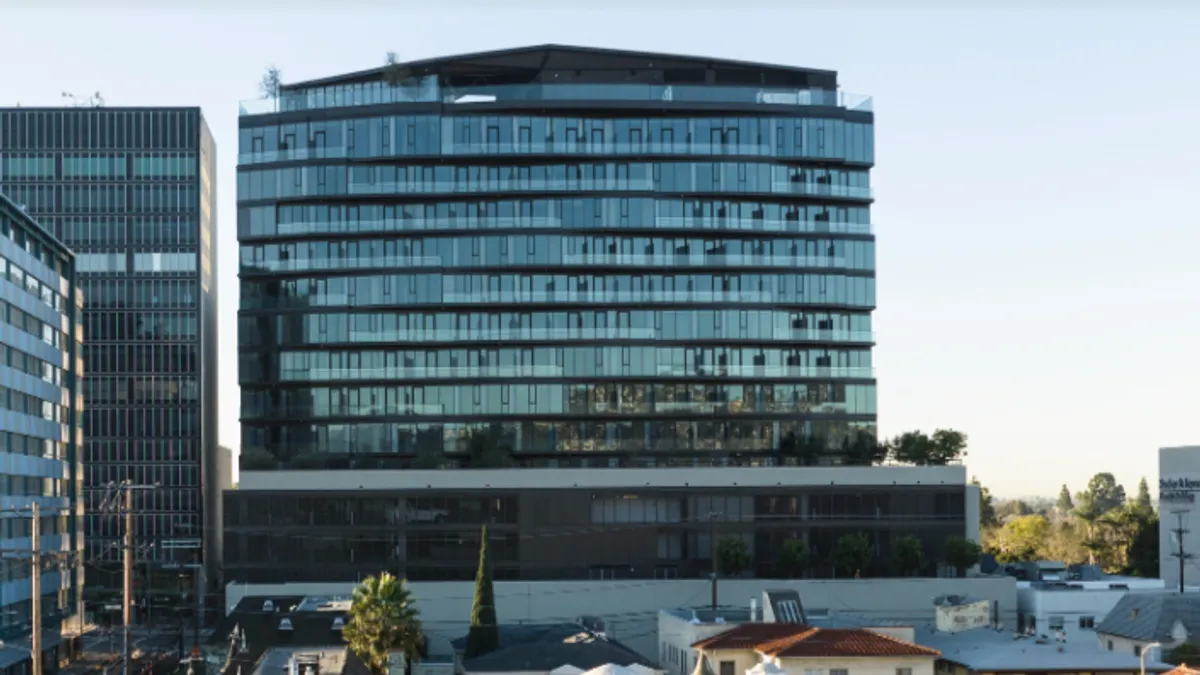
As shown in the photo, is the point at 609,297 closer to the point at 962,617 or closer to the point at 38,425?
the point at 962,617

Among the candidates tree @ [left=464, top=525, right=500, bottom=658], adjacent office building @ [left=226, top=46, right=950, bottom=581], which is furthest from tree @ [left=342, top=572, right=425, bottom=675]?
adjacent office building @ [left=226, top=46, right=950, bottom=581]

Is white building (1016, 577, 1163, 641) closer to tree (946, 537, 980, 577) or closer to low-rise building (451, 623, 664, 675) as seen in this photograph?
tree (946, 537, 980, 577)

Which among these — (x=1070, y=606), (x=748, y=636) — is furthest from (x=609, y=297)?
Result: (x=748, y=636)

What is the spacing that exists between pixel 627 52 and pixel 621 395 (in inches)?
1146

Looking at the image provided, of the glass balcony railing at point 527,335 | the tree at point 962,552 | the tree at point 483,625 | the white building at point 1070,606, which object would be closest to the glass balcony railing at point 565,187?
the glass balcony railing at point 527,335

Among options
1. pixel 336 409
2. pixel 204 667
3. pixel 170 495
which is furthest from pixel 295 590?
pixel 170 495

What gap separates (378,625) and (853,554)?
161ft

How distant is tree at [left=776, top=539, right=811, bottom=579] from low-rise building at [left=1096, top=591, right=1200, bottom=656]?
2304cm

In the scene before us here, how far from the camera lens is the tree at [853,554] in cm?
12900

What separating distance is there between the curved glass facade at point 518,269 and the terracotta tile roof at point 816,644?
2094 inches

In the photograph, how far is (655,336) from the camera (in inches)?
5664

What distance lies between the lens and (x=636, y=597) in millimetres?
125312

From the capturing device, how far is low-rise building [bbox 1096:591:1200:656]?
347 feet

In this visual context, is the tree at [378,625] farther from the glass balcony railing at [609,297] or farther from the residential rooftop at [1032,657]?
the glass balcony railing at [609,297]
